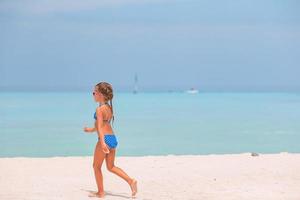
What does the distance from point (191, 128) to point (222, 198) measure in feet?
87.2

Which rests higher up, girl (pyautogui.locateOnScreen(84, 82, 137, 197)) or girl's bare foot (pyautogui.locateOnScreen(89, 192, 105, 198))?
girl (pyautogui.locateOnScreen(84, 82, 137, 197))

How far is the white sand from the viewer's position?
9602 millimetres

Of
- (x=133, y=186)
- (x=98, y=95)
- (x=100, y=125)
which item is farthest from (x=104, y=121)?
(x=133, y=186)

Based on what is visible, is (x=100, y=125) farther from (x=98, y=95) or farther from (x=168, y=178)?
(x=168, y=178)

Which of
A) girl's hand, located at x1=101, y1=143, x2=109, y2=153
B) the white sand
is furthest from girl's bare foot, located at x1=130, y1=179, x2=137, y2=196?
girl's hand, located at x1=101, y1=143, x2=109, y2=153

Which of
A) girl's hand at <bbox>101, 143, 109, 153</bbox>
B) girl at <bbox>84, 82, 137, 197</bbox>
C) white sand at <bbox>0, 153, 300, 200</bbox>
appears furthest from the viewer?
white sand at <bbox>0, 153, 300, 200</bbox>

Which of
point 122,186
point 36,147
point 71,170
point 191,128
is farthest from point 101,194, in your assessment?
point 191,128

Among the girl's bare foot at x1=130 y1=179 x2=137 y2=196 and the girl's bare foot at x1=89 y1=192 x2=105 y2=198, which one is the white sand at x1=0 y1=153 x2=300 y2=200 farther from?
the girl's bare foot at x1=130 y1=179 x2=137 y2=196

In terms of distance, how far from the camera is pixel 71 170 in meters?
12.0

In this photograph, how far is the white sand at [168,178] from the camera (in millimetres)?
9602

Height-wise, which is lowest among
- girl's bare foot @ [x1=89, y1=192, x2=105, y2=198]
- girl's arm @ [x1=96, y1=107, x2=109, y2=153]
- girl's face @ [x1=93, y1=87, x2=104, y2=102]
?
girl's bare foot @ [x1=89, y1=192, x2=105, y2=198]

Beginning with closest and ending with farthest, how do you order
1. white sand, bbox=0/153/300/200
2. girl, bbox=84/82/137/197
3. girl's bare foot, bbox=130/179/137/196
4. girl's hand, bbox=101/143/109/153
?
girl's hand, bbox=101/143/109/153 → girl, bbox=84/82/137/197 → girl's bare foot, bbox=130/179/137/196 → white sand, bbox=0/153/300/200

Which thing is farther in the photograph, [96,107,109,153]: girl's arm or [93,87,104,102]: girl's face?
[93,87,104,102]: girl's face

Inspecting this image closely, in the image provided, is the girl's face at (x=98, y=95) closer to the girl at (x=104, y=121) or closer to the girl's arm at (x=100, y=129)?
the girl at (x=104, y=121)
